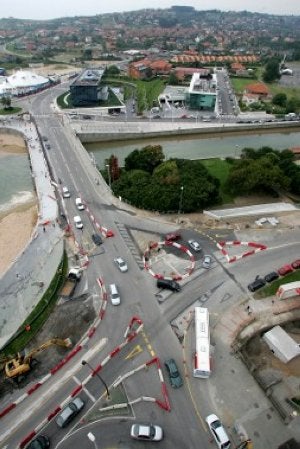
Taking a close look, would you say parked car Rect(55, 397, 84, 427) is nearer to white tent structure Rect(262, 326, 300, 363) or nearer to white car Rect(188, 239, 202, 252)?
white tent structure Rect(262, 326, 300, 363)

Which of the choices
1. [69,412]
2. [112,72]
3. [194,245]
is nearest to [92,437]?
[69,412]

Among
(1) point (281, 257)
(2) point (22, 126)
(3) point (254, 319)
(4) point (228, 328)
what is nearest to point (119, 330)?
(4) point (228, 328)

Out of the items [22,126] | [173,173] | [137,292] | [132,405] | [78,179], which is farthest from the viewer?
[22,126]

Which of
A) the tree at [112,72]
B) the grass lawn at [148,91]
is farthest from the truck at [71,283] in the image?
the tree at [112,72]

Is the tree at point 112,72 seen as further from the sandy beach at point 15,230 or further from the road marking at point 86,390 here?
the road marking at point 86,390

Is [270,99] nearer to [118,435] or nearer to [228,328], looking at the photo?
[228,328]
